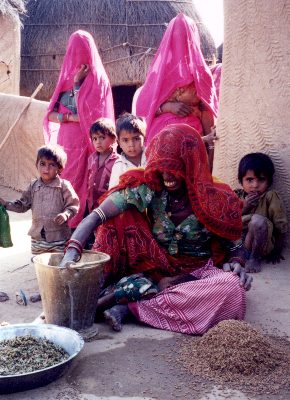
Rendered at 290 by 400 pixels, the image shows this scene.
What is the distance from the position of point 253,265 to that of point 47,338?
2063 mm

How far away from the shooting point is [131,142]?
4645 mm

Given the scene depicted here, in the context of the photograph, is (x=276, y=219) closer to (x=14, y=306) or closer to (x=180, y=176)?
(x=180, y=176)

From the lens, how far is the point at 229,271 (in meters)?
3.50

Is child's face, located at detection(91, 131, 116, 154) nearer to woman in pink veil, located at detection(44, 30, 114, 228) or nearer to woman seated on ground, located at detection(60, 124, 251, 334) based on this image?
woman in pink veil, located at detection(44, 30, 114, 228)

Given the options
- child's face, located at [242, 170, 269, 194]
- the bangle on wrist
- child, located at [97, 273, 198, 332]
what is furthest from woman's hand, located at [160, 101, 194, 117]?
child, located at [97, 273, 198, 332]

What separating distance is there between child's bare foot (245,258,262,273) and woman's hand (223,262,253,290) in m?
0.92

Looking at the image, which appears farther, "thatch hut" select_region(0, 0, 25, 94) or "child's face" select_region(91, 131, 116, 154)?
"thatch hut" select_region(0, 0, 25, 94)

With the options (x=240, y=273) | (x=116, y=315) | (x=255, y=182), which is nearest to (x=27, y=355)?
(x=116, y=315)

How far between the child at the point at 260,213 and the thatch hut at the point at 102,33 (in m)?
8.56

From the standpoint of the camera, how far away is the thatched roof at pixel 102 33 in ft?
42.3

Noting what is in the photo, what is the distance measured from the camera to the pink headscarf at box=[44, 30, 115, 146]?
19.0ft

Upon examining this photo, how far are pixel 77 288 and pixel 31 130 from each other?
256 inches

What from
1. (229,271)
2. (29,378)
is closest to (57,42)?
(229,271)

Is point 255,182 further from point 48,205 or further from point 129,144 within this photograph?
point 48,205
